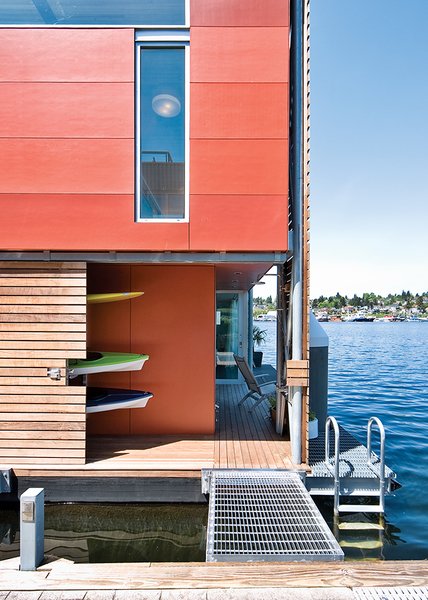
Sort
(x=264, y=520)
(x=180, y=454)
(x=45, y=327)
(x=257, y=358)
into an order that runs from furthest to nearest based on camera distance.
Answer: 1. (x=257, y=358)
2. (x=180, y=454)
3. (x=45, y=327)
4. (x=264, y=520)

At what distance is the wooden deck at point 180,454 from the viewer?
156 inches

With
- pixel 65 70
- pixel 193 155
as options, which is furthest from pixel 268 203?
pixel 65 70

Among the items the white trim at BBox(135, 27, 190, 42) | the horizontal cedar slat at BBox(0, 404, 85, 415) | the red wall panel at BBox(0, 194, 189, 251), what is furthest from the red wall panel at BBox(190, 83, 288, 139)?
the horizontal cedar slat at BBox(0, 404, 85, 415)

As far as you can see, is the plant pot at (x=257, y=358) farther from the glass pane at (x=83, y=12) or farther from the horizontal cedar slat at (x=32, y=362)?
the glass pane at (x=83, y=12)

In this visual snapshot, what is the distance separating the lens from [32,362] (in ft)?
13.7

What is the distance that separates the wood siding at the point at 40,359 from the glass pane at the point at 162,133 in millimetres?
1210

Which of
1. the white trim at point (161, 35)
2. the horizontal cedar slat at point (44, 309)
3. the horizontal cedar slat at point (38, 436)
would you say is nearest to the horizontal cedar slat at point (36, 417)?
the horizontal cedar slat at point (38, 436)

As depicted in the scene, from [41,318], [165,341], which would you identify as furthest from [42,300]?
[165,341]

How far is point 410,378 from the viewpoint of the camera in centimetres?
1408

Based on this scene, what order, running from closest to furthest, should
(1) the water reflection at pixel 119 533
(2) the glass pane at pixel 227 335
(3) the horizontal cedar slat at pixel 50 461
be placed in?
(1) the water reflection at pixel 119 533, (3) the horizontal cedar slat at pixel 50 461, (2) the glass pane at pixel 227 335

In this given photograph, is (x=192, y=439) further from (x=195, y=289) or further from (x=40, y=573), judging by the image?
(x=40, y=573)

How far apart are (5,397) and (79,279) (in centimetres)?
160

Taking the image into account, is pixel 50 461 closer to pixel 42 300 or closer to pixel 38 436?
pixel 38 436

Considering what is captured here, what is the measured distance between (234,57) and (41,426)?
480 centimetres
